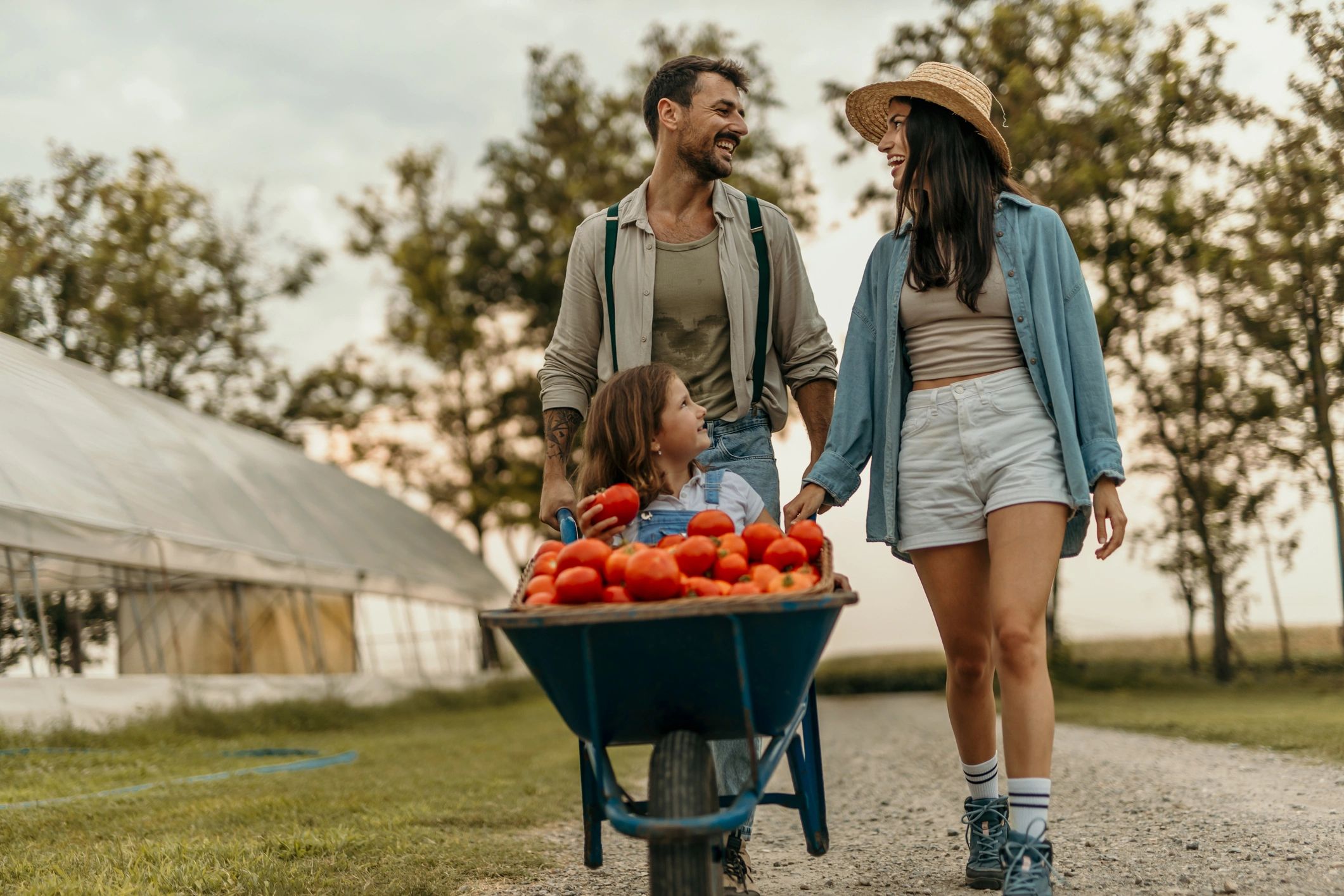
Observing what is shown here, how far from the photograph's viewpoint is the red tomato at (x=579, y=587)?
2865 mm

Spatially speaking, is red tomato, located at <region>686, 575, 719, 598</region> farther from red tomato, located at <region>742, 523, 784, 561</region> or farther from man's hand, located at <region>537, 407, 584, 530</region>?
man's hand, located at <region>537, 407, 584, 530</region>

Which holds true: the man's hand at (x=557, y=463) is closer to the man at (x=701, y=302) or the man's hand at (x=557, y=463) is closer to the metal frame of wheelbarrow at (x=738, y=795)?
the man at (x=701, y=302)

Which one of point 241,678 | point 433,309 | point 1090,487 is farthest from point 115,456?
point 1090,487

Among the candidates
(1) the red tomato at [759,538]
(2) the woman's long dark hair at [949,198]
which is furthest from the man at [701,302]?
(1) the red tomato at [759,538]

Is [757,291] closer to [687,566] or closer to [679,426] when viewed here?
[679,426]

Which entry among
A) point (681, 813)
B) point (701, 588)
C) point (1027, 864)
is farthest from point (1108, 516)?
point (681, 813)

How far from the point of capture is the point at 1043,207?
375 centimetres

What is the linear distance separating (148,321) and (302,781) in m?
22.0

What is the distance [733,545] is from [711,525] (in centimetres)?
17

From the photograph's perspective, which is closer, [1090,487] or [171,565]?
[1090,487]

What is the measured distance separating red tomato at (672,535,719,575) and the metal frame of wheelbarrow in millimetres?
317

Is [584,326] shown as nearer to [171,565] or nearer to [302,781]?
[302,781]

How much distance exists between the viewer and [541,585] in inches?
117

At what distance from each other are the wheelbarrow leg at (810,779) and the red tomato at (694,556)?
21.4 inches
